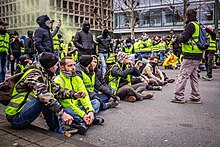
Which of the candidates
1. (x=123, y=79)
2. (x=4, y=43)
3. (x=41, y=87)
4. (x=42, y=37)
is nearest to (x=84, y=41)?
(x=42, y=37)

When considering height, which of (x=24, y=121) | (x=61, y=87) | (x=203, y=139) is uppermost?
(x=61, y=87)

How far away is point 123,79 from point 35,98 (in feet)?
11.2

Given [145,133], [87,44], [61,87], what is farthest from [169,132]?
[87,44]

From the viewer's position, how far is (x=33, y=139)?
352 centimetres

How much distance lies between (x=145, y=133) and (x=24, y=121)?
183 cm

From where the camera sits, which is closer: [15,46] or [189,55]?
[189,55]

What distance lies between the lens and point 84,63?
17.3 ft

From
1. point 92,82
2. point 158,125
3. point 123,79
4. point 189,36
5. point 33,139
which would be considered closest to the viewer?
point 33,139

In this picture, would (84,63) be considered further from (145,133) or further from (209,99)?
(209,99)

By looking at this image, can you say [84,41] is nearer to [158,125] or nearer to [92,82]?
[92,82]

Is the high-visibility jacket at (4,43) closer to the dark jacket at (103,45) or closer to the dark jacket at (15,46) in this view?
the dark jacket at (15,46)

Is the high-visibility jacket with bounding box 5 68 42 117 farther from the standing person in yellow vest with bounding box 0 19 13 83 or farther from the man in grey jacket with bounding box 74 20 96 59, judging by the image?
the standing person in yellow vest with bounding box 0 19 13 83

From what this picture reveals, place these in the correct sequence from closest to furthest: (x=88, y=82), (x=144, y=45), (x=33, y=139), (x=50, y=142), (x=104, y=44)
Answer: (x=50, y=142) → (x=33, y=139) → (x=88, y=82) → (x=104, y=44) → (x=144, y=45)

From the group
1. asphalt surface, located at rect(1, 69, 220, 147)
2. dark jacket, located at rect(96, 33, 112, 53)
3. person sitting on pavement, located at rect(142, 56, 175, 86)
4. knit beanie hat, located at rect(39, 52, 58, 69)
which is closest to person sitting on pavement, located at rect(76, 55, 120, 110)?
asphalt surface, located at rect(1, 69, 220, 147)
